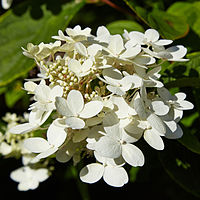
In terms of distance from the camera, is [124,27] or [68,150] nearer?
[68,150]

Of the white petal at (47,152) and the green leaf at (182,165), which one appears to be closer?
the white petal at (47,152)

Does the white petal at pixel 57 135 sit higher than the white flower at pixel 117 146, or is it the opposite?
the white petal at pixel 57 135

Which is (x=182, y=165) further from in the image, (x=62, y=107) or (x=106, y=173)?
(x=62, y=107)

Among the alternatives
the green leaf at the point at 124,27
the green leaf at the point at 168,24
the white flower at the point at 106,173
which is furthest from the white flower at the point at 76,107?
the green leaf at the point at 124,27

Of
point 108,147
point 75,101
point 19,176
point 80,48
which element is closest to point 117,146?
point 108,147

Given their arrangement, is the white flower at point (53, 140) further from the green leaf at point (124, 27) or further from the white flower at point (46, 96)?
the green leaf at point (124, 27)
